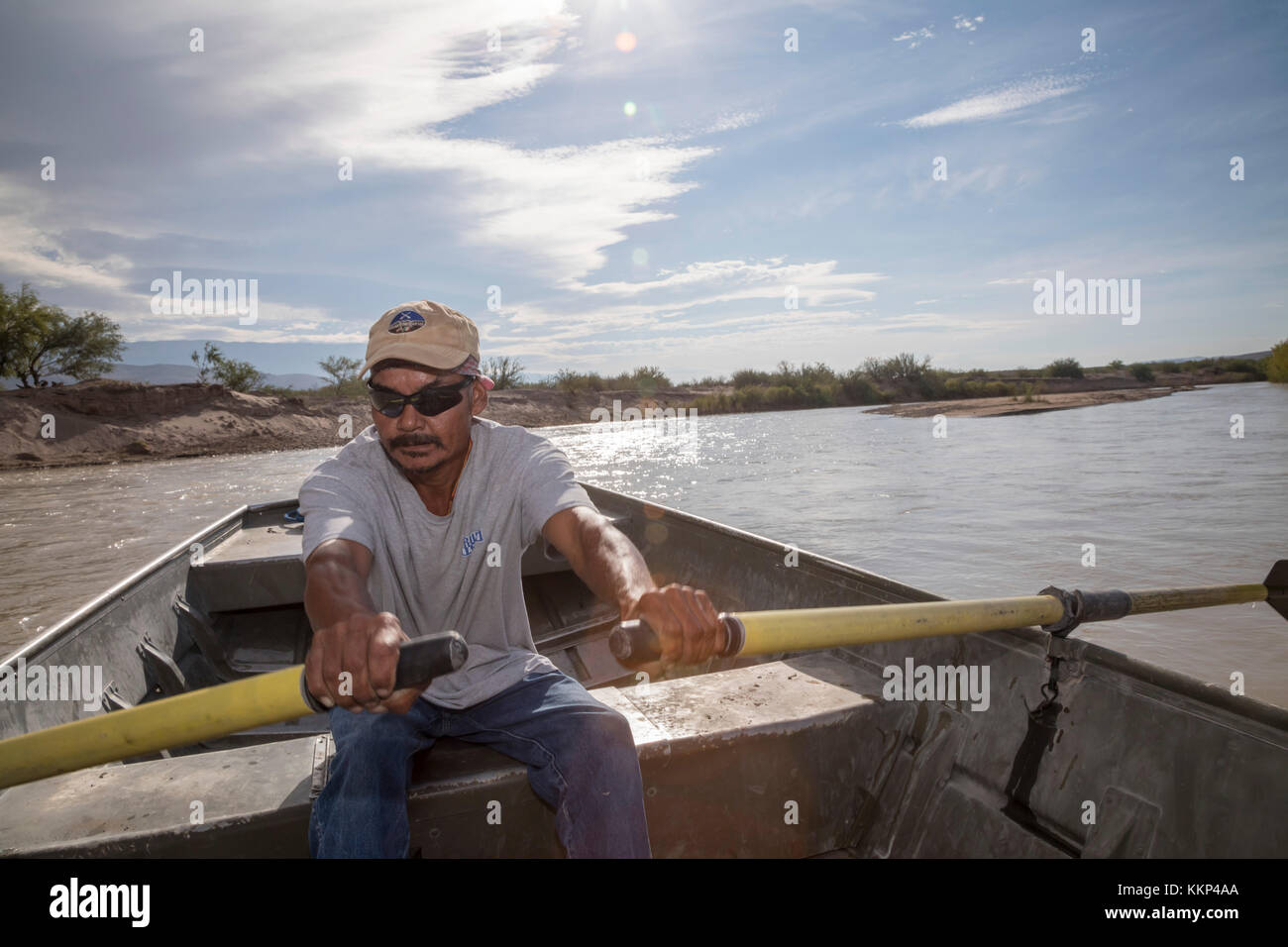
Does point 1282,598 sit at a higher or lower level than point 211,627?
higher

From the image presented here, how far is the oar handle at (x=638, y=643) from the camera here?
1346mm

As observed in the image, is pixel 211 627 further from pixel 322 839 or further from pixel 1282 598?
pixel 1282 598

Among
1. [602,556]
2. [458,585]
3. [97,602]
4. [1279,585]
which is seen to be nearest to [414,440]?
[458,585]

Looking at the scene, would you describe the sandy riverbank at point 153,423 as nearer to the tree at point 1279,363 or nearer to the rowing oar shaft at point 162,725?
the rowing oar shaft at point 162,725

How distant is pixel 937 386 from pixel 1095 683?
5066 centimetres

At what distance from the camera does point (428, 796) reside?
169cm

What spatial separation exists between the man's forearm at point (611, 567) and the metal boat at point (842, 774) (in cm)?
42

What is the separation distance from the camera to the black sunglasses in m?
1.93

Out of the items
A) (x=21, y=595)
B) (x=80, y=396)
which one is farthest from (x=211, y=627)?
(x=80, y=396)

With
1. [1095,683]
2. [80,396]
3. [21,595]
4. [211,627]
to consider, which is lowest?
[21,595]

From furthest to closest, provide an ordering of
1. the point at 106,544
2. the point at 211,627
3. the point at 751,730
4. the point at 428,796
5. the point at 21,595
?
the point at 106,544 → the point at 21,595 → the point at 211,627 → the point at 751,730 → the point at 428,796

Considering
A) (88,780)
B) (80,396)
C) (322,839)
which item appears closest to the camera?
(322,839)

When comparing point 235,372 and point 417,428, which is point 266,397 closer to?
point 235,372
